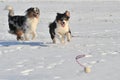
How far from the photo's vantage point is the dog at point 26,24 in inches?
510

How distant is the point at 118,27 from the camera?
17.8 metres

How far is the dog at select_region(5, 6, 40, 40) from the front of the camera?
12.9 metres

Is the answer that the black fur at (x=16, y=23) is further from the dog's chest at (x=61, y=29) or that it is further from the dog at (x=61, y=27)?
the dog's chest at (x=61, y=29)

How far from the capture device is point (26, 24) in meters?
13.2

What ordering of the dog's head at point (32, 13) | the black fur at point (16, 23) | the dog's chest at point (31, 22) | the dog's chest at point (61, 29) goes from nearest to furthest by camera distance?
1. the dog's chest at point (61, 29)
2. the dog's head at point (32, 13)
3. the dog's chest at point (31, 22)
4. the black fur at point (16, 23)

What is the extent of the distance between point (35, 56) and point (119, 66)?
235 cm

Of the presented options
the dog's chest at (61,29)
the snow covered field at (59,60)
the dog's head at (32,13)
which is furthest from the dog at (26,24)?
the dog's chest at (61,29)

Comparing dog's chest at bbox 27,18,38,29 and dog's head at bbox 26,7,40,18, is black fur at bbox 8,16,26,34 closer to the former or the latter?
dog's chest at bbox 27,18,38,29

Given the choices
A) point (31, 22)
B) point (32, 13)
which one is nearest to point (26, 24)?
point (31, 22)

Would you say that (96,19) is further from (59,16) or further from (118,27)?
(59,16)

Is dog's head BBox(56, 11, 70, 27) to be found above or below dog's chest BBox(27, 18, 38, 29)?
above

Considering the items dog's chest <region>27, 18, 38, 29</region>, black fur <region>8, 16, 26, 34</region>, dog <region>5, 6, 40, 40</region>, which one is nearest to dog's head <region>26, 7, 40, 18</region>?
dog <region>5, 6, 40, 40</region>

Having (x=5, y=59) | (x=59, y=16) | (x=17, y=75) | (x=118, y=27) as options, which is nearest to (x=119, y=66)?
(x=17, y=75)

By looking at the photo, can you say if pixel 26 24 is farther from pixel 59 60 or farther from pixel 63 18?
pixel 59 60
